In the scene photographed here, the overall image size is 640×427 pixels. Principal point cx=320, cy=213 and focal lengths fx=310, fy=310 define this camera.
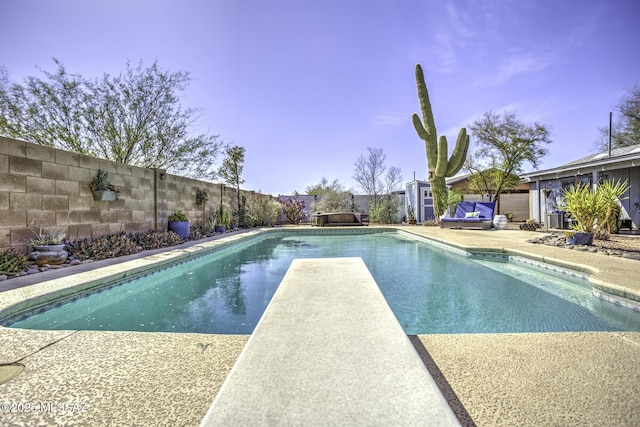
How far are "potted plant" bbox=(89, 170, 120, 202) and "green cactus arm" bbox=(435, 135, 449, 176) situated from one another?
33.7 ft

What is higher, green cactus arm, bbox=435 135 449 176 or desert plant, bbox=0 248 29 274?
green cactus arm, bbox=435 135 449 176

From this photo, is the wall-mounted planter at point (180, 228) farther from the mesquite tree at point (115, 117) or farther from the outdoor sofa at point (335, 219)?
the outdoor sofa at point (335, 219)

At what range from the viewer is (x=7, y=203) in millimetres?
3818

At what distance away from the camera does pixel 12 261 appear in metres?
3.55

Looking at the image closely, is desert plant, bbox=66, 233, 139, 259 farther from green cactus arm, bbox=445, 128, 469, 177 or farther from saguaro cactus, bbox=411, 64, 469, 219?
green cactus arm, bbox=445, 128, 469, 177

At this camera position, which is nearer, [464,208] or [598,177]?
[598,177]

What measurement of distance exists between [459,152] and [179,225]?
9.81 m

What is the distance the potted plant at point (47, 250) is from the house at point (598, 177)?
9.48 m

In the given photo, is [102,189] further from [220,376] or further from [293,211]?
[293,211]

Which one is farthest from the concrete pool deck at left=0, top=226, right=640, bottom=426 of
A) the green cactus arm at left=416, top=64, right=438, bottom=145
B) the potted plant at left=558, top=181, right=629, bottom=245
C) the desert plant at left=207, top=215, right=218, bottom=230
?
the green cactus arm at left=416, top=64, right=438, bottom=145

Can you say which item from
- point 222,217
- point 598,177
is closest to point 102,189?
point 222,217

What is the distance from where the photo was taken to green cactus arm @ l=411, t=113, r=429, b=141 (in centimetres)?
1138

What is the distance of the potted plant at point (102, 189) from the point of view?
5.14 metres

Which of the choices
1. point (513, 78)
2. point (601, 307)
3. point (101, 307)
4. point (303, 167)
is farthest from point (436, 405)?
point (303, 167)
